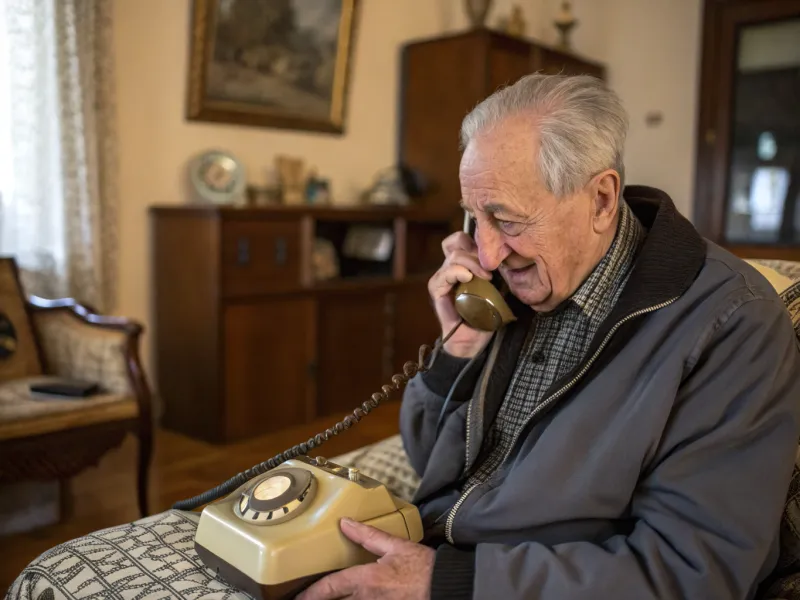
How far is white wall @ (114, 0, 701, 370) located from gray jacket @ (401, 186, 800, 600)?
2.22 m

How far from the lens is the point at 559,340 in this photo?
1.21 metres

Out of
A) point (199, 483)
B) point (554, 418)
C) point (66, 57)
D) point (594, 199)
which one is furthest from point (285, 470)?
point (66, 57)

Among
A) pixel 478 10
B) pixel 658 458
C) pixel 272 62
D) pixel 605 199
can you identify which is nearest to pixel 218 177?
pixel 272 62

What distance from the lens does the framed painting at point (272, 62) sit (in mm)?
3406

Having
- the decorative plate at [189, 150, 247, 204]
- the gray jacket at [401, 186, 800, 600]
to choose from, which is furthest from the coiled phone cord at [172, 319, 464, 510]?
the decorative plate at [189, 150, 247, 204]

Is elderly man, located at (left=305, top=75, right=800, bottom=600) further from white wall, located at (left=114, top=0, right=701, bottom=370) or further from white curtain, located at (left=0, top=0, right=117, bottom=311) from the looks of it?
white curtain, located at (left=0, top=0, right=117, bottom=311)

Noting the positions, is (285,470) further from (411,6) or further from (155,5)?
(411,6)

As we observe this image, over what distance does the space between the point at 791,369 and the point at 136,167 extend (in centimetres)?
297

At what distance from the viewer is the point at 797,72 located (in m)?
4.38

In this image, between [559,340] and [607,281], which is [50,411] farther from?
[607,281]

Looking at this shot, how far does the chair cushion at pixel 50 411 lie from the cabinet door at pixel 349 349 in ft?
4.46

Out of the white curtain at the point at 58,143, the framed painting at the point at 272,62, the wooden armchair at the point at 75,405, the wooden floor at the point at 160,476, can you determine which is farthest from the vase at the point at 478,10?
the wooden armchair at the point at 75,405

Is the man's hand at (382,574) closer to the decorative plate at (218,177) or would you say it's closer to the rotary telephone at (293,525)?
the rotary telephone at (293,525)

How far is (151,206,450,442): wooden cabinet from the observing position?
3.11m
